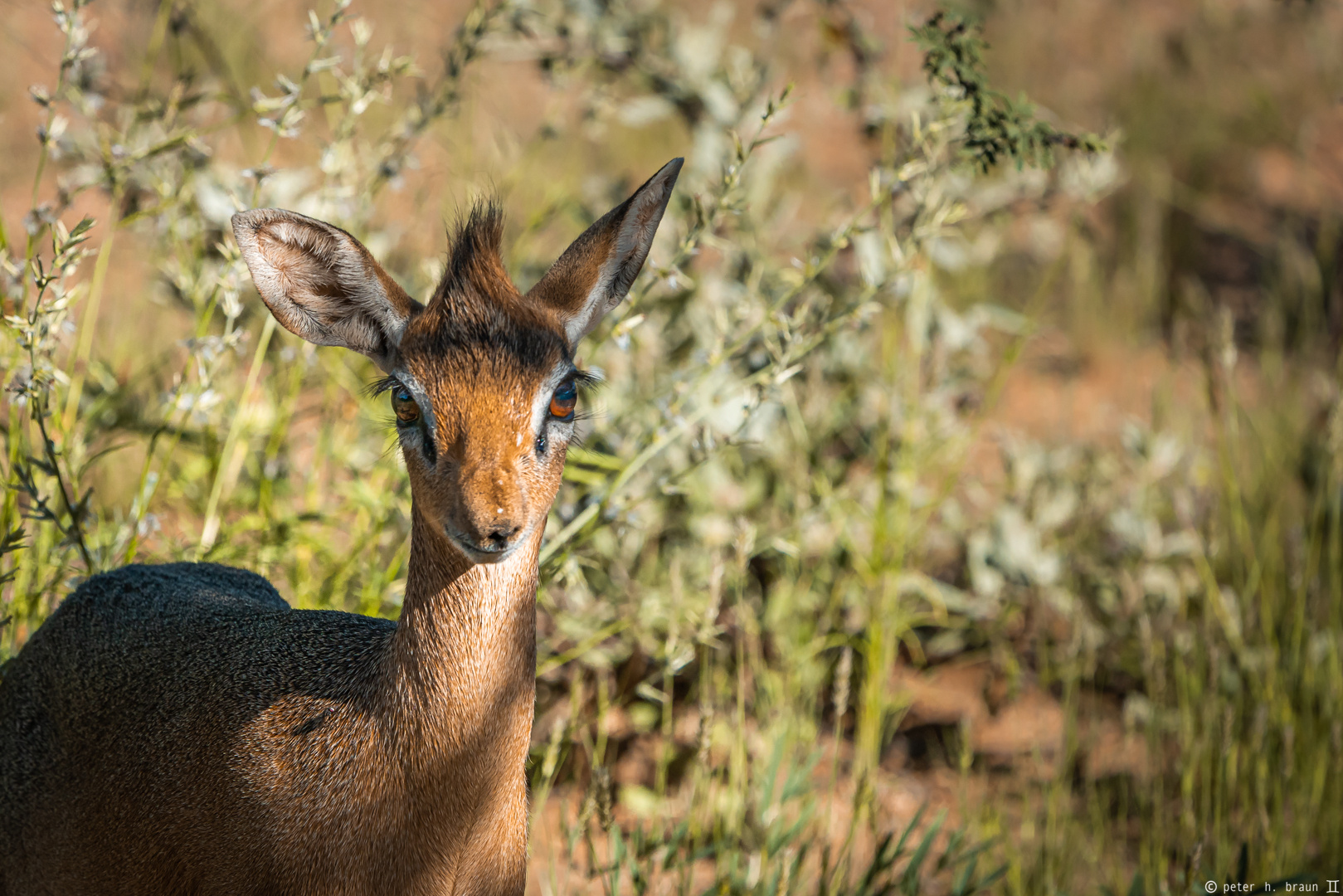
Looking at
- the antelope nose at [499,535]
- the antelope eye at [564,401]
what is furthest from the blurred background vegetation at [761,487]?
the antelope nose at [499,535]

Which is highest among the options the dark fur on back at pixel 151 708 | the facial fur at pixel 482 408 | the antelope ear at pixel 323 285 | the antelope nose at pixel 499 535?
the antelope ear at pixel 323 285

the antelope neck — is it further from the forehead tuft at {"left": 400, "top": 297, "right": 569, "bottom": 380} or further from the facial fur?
the forehead tuft at {"left": 400, "top": 297, "right": 569, "bottom": 380}

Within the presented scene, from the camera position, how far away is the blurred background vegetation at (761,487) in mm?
2867

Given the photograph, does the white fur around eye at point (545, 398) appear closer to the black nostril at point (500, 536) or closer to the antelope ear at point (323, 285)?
the black nostril at point (500, 536)

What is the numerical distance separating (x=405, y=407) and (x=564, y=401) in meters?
0.30

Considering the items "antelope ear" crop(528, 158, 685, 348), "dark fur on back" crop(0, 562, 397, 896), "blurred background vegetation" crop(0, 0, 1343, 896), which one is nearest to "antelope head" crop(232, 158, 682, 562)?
"antelope ear" crop(528, 158, 685, 348)

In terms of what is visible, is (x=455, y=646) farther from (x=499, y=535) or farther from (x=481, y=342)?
(x=481, y=342)

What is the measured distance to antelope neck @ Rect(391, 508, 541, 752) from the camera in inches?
84.0

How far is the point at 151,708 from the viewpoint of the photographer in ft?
7.78

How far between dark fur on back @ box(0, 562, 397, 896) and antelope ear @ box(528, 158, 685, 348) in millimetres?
753

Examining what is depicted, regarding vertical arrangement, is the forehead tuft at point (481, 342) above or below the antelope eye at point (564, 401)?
above

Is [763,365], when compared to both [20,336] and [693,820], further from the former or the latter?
[20,336]

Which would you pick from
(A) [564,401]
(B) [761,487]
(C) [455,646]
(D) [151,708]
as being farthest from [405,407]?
(B) [761,487]

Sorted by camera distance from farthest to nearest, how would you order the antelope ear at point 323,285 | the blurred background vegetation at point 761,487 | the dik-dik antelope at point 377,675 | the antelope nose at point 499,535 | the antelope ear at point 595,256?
the blurred background vegetation at point 761,487 < the antelope ear at point 595,256 < the antelope ear at point 323,285 < the dik-dik antelope at point 377,675 < the antelope nose at point 499,535
